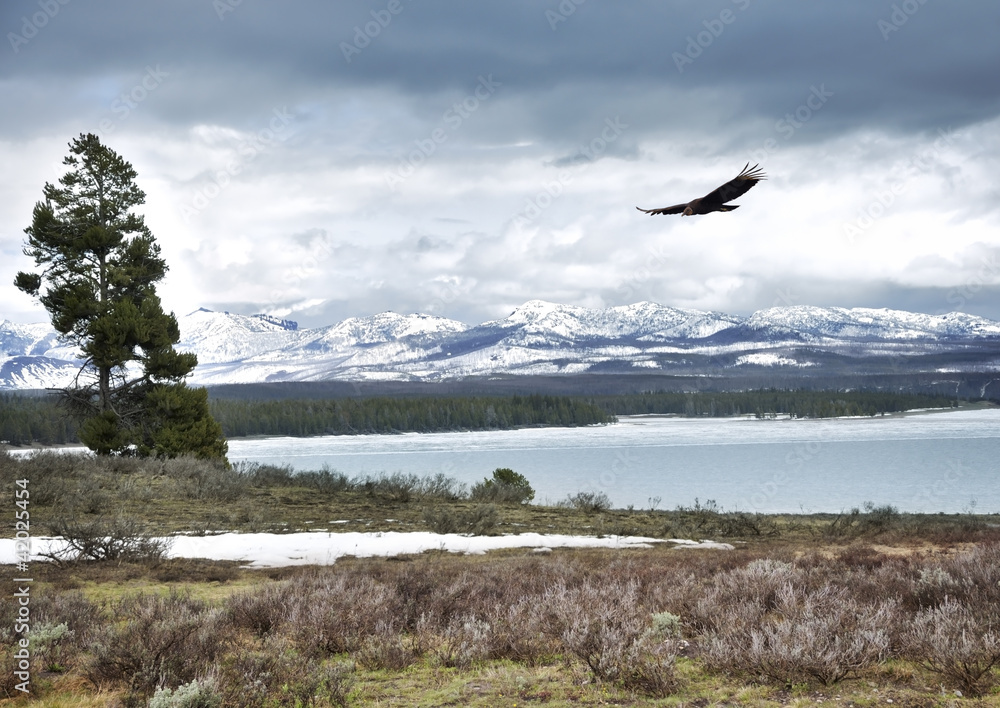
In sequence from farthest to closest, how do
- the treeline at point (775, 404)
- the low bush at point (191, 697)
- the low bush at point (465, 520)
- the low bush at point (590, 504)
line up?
the treeline at point (775, 404) < the low bush at point (590, 504) < the low bush at point (465, 520) < the low bush at point (191, 697)

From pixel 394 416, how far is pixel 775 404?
81.1 meters

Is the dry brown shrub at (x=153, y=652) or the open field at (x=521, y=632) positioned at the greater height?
the dry brown shrub at (x=153, y=652)

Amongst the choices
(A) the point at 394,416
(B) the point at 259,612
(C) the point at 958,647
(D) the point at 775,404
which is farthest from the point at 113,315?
(D) the point at 775,404

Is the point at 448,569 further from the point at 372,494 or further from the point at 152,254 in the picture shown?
the point at 152,254

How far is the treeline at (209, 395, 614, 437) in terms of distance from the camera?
4756 inches

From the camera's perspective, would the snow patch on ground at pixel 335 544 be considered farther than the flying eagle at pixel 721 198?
Yes

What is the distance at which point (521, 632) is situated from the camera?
7891 millimetres

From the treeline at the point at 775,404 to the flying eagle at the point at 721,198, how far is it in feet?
480

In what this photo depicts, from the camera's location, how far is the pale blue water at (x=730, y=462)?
4031cm

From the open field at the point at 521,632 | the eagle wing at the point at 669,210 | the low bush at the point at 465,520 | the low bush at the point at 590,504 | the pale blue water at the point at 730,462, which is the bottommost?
the pale blue water at the point at 730,462

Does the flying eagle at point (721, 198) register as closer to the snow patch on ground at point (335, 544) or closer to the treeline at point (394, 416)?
the snow patch on ground at point (335, 544)

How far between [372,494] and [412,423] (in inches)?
3917

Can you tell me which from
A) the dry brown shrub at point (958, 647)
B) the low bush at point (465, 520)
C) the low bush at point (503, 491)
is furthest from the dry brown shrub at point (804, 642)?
the low bush at point (503, 491)

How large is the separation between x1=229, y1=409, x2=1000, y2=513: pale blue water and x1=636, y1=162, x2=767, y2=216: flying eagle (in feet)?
96.2
